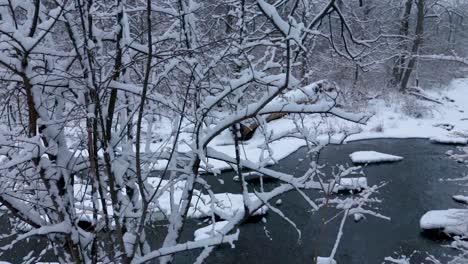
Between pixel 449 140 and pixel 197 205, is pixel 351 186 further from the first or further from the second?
pixel 449 140

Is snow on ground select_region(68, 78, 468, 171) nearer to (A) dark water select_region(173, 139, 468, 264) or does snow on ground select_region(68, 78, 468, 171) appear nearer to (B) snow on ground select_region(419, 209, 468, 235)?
(A) dark water select_region(173, 139, 468, 264)

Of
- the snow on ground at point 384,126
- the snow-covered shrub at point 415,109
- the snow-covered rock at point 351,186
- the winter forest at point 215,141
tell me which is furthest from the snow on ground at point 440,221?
the snow-covered shrub at point 415,109

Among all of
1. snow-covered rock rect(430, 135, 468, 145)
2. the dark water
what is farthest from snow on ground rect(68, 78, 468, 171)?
the dark water

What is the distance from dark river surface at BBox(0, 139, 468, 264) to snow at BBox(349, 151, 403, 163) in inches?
10.6

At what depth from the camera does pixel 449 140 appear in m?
13.0

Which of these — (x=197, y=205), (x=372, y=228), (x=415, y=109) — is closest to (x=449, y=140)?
(x=415, y=109)

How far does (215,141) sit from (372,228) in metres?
7.20

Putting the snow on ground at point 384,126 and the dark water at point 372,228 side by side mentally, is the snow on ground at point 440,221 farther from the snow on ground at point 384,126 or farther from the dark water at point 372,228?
the snow on ground at point 384,126

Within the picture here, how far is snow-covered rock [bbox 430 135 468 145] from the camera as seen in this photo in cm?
1285

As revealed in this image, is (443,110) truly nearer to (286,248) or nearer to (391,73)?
(391,73)

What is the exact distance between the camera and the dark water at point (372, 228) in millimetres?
7094

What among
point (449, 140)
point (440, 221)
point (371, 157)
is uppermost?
point (440, 221)

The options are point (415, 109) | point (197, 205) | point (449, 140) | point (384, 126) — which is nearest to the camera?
point (197, 205)

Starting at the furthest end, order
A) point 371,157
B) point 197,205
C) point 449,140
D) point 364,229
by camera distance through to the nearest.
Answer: point 449,140 < point 371,157 < point 197,205 < point 364,229
